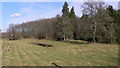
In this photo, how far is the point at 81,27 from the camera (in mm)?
34969

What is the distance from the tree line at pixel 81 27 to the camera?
82.6 ft

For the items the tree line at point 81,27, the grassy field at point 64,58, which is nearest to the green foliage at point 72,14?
the tree line at point 81,27

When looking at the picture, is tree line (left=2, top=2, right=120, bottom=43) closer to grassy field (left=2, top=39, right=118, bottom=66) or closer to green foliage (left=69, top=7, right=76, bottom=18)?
green foliage (left=69, top=7, right=76, bottom=18)

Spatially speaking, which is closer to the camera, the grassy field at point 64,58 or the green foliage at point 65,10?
the grassy field at point 64,58

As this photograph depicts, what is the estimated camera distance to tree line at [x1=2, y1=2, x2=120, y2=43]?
25.2m

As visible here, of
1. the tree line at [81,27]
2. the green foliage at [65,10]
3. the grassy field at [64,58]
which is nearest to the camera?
the grassy field at [64,58]

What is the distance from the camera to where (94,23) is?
25312mm

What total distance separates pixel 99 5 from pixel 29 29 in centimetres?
3959

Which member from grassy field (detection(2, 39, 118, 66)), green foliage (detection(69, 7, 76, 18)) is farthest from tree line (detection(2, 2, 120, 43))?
grassy field (detection(2, 39, 118, 66))

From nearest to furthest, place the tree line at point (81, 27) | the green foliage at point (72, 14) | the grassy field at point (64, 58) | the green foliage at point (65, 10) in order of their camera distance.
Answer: the grassy field at point (64, 58)
the tree line at point (81, 27)
the green foliage at point (65, 10)
the green foliage at point (72, 14)

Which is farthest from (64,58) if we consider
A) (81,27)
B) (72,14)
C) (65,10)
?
(72,14)

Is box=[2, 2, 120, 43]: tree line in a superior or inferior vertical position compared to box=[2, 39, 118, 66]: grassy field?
superior

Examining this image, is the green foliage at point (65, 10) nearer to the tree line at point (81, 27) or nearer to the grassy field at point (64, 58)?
the tree line at point (81, 27)

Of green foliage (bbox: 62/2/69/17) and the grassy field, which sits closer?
the grassy field
